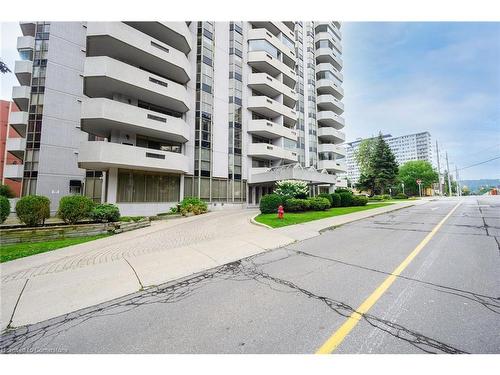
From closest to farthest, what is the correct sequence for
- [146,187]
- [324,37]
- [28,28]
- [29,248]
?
[29,248], [146,187], [28,28], [324,37]

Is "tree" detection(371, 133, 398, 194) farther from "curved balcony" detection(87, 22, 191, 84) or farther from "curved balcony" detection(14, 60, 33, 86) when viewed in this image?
"curved balcony" detection(14, 60, 33, 86)

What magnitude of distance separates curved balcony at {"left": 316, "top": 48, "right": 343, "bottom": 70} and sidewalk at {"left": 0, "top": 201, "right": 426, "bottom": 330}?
135ft

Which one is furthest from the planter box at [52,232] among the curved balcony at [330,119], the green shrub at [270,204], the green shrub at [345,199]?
the curved balcony at [330,119]

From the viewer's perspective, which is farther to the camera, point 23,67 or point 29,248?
point 23,67

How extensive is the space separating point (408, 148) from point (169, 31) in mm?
186062

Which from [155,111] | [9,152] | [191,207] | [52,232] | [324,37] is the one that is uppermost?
[324,37]

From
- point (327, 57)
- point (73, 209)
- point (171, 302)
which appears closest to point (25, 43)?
point (73, 209)

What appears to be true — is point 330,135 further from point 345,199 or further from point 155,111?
point 155,111

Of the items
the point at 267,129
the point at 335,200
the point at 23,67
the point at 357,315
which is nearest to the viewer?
the point at 357,315

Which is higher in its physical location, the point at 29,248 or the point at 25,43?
the point at 25,43

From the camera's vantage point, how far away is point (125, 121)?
15336mm

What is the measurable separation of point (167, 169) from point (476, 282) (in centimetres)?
1814

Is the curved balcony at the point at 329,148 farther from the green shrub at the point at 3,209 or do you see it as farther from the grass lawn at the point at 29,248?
the green shrub at the point at 3,209

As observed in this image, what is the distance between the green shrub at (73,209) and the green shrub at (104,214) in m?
0.47
